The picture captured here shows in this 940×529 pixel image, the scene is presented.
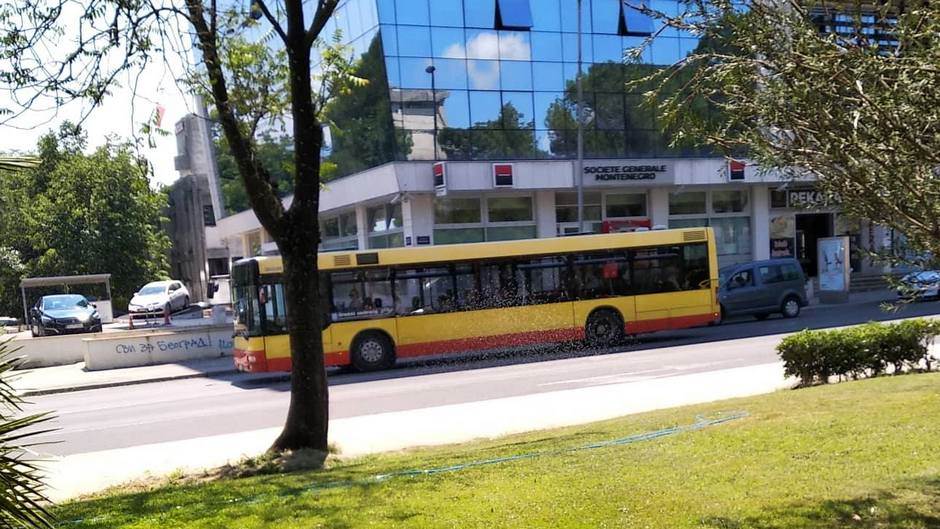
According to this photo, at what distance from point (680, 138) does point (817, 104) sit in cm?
137

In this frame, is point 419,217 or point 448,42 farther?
point 419,217

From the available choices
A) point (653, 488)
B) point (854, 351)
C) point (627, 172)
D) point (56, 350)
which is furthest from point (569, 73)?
point (653, 488)

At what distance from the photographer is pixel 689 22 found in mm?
4953

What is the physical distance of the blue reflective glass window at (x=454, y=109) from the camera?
28.6 metres

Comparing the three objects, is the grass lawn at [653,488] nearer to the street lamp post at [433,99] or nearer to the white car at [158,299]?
the street lamp post at [433,99]

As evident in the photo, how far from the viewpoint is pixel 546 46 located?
30.3 metres

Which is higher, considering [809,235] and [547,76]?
[547,76]

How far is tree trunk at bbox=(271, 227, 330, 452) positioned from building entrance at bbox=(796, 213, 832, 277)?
33.8m

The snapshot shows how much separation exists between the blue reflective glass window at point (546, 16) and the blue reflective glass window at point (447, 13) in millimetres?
3320

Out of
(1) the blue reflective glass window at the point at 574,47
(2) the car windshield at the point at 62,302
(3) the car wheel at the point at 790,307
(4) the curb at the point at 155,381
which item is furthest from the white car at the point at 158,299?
(3) the car wheel at the point at 790,307

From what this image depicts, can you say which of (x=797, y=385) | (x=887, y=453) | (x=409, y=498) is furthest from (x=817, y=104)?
(x=797, y=385)

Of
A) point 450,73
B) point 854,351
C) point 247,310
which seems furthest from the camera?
point 450,73

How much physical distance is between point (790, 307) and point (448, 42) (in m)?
15.7

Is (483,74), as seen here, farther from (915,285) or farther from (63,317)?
(915,285)
